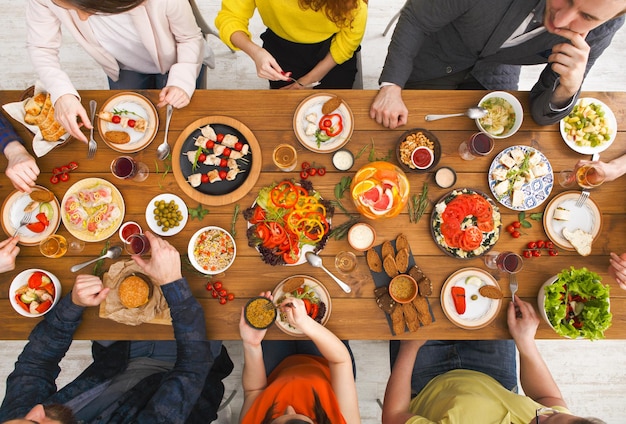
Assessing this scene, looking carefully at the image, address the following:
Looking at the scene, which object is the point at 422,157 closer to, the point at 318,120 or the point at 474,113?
the point at 474,113

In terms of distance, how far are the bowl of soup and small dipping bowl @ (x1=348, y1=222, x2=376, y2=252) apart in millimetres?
753

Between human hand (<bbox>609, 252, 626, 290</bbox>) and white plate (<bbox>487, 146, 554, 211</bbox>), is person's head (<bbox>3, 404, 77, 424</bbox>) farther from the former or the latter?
human hand (<bbox>609, 252, 626, 290</bbox>)

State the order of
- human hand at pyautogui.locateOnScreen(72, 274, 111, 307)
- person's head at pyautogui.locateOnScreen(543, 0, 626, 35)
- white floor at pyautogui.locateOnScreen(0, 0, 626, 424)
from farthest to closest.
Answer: white floor at pyautogui.locateOnScreen(0, 0, 626, 424)
human hand at pyautogui.locateOnScreen(72, 274, 111, 307)
person's head at pyautogui.locateOnScreen(543, 0, 626, 35)

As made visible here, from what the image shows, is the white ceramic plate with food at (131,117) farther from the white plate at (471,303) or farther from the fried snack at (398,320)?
the white plate at (471,303)

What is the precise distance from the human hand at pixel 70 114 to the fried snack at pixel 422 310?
178 centimetres

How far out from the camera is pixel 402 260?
1754 millimetres

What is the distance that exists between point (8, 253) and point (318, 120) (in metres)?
1.59

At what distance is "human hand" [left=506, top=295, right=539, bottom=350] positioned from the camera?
1.70m

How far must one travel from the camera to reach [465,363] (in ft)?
7.11

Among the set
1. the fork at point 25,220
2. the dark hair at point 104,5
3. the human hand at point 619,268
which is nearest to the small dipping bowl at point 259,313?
the fork at point 25,220

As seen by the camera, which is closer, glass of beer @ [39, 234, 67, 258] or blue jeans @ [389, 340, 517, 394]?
glass of beer @ [39, 234, 67, 258]

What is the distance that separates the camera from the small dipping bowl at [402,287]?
1.73 meters

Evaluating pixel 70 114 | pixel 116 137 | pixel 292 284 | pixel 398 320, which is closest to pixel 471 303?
pixel 398 320

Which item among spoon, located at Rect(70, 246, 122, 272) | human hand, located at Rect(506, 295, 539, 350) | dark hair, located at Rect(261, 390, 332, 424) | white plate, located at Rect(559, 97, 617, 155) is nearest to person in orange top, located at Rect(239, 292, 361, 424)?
dark hair, located at Rect(261, 390, 332, 424)
